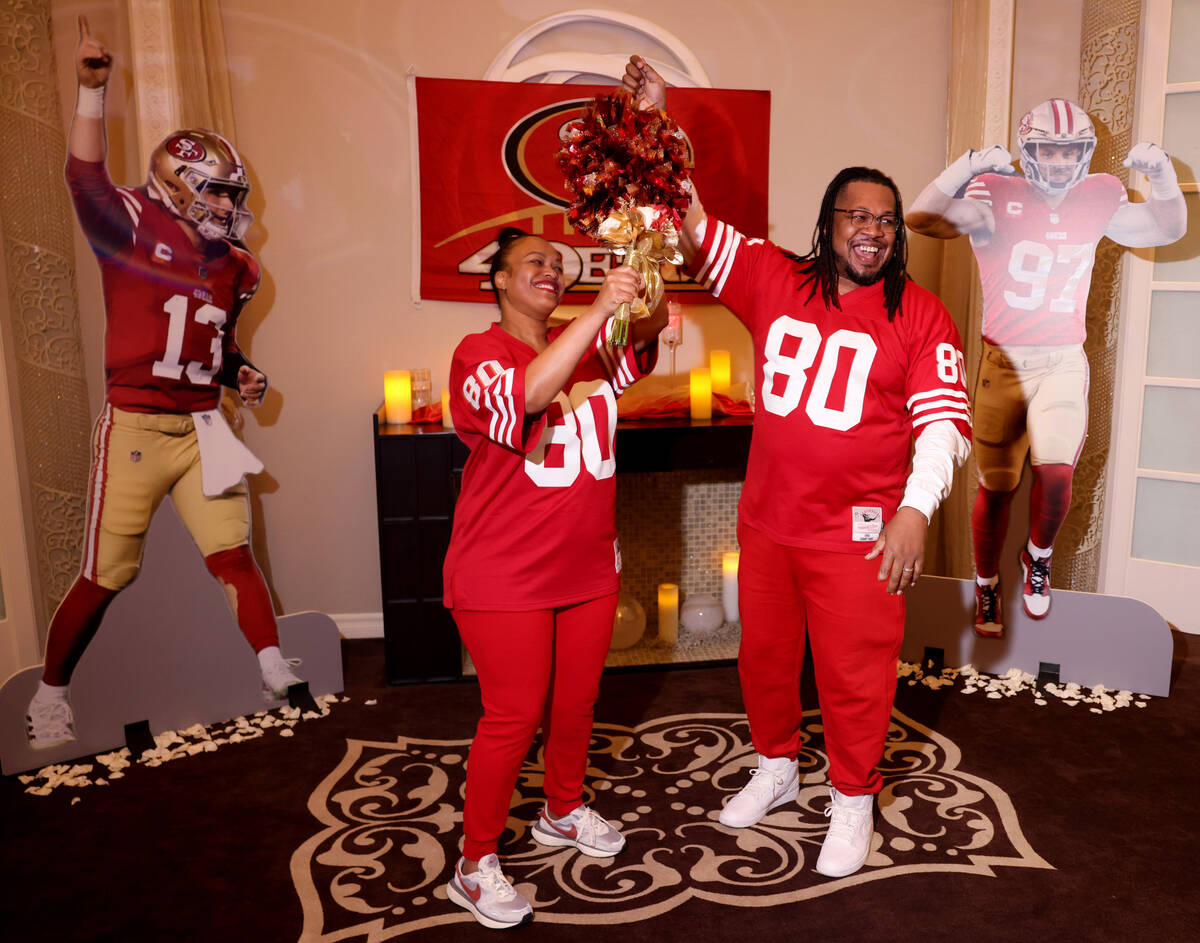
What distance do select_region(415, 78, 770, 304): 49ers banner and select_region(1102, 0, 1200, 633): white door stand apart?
1.35m

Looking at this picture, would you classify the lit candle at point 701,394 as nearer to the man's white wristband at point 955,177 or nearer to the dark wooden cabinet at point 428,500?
the dark wooden cabinet at point 428,500

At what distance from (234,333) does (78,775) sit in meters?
1.30

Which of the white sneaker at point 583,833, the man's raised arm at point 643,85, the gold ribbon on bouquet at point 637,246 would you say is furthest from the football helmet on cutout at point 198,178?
the white sneaker at point 583,833

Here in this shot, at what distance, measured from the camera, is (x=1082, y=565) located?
3.45 metres

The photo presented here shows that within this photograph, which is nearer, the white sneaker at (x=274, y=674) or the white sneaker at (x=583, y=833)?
the white sneaker at (x=583, y=833)

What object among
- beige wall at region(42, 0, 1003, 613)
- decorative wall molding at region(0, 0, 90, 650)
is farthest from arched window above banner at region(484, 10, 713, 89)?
decorative wall molding at region(0, 0, 90, 650)

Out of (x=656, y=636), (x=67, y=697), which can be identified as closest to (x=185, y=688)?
(x=67, y=697)

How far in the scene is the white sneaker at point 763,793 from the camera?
7.20 feet

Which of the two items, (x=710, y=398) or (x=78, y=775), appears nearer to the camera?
(x=78, y=775)

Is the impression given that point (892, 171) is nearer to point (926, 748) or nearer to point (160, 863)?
point (926, 748)

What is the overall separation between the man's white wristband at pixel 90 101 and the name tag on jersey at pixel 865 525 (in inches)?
86.2

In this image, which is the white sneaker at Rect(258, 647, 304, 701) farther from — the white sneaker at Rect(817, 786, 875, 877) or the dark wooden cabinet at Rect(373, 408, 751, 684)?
the white sneaker at Rect(817, 786, 875, 877)

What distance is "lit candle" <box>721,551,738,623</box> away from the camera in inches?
135

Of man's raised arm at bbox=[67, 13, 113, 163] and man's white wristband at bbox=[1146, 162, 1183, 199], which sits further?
man's white wristband at bbox=[1146, 162, 1183, 199]
